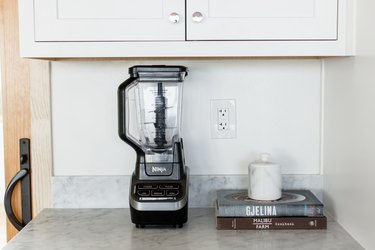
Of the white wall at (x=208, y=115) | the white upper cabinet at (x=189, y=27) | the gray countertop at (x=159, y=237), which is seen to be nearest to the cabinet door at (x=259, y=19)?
the white upper cabinet at (x=189, y=27)

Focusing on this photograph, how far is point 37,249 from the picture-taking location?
4.57 ft

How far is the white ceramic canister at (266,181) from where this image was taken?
5.26 feet

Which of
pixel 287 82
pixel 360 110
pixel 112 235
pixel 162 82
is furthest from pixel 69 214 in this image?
pixel 360 110

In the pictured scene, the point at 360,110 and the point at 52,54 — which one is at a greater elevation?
the point at 52,54

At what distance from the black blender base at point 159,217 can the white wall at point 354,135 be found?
1.55ft

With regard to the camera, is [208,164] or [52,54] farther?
[208,164]

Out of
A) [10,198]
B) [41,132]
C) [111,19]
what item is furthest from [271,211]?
[10,198]

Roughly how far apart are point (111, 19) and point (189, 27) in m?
0.21

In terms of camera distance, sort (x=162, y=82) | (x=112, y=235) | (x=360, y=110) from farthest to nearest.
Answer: (x=162, y=82) < (x=112, y=235) < (x=360, y=110)

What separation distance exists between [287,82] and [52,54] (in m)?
0.79

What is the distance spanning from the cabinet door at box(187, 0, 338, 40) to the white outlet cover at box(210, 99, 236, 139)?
0.38 metres

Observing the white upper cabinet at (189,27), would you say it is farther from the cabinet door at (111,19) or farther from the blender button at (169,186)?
the blender button at (169,186)

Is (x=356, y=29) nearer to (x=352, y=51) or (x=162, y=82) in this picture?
(x=352, y=51)

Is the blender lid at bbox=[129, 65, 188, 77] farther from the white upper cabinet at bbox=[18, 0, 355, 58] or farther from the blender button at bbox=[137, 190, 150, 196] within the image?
the blender button at bbox=[137, 190, 150, 196]
